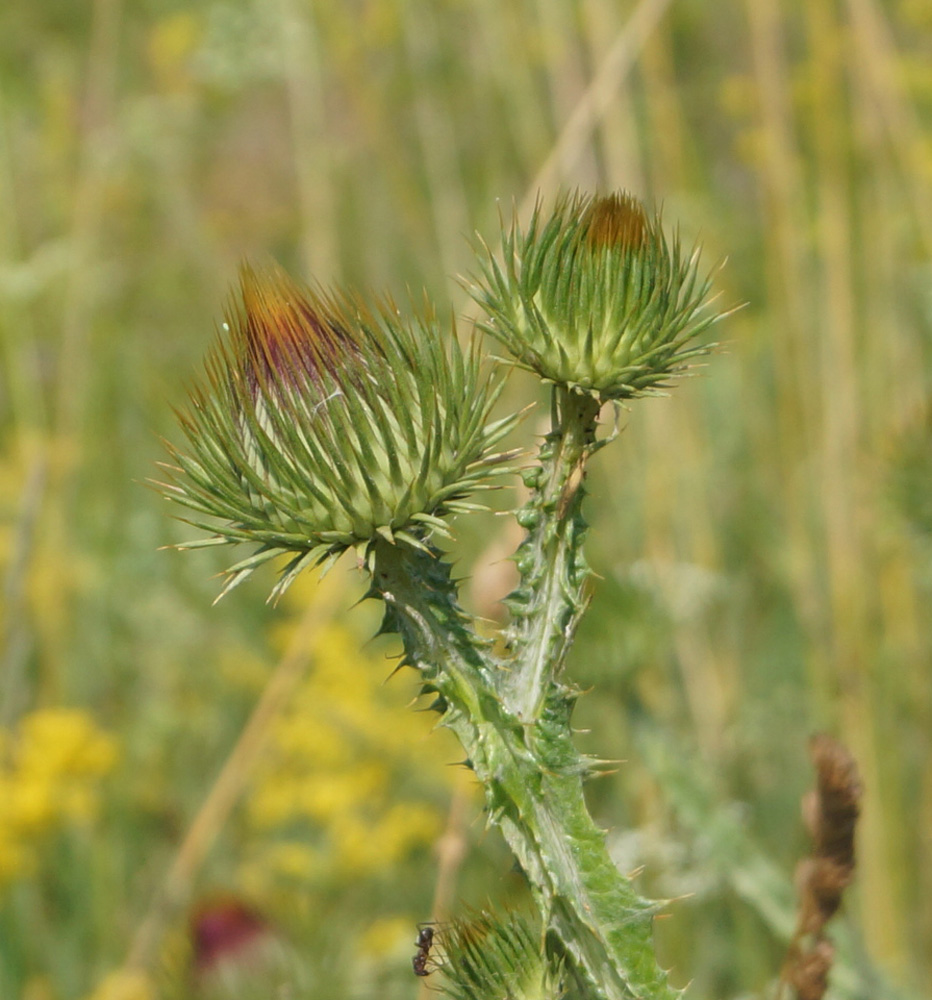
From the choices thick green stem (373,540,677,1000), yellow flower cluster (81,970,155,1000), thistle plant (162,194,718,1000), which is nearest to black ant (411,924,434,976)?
thistle plant (162,194,718,1000)

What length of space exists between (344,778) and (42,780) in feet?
3.02

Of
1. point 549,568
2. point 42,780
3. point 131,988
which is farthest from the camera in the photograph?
point 42,780

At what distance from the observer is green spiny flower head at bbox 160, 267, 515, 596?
4.57 ft

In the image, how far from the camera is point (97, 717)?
4734 millimetres

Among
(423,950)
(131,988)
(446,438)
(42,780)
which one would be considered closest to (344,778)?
(42,780)

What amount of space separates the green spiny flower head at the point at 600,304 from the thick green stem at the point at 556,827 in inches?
13.4

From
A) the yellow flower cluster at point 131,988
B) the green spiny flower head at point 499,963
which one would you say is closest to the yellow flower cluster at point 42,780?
the yellow flower cluster at point 131,988

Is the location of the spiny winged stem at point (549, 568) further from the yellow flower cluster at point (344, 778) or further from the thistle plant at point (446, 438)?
the yellow flower cluster at point (344, 778)

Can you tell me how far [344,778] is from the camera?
3861mm

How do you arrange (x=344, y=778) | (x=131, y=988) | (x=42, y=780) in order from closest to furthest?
(x=131, y=988), (x=42, y=780), (x=344, y=778)

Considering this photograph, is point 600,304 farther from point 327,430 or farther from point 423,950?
point 423,950

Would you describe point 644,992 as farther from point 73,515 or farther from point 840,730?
point 73,515

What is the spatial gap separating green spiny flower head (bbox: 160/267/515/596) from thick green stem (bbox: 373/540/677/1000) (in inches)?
7.4

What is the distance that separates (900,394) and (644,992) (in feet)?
10.5
